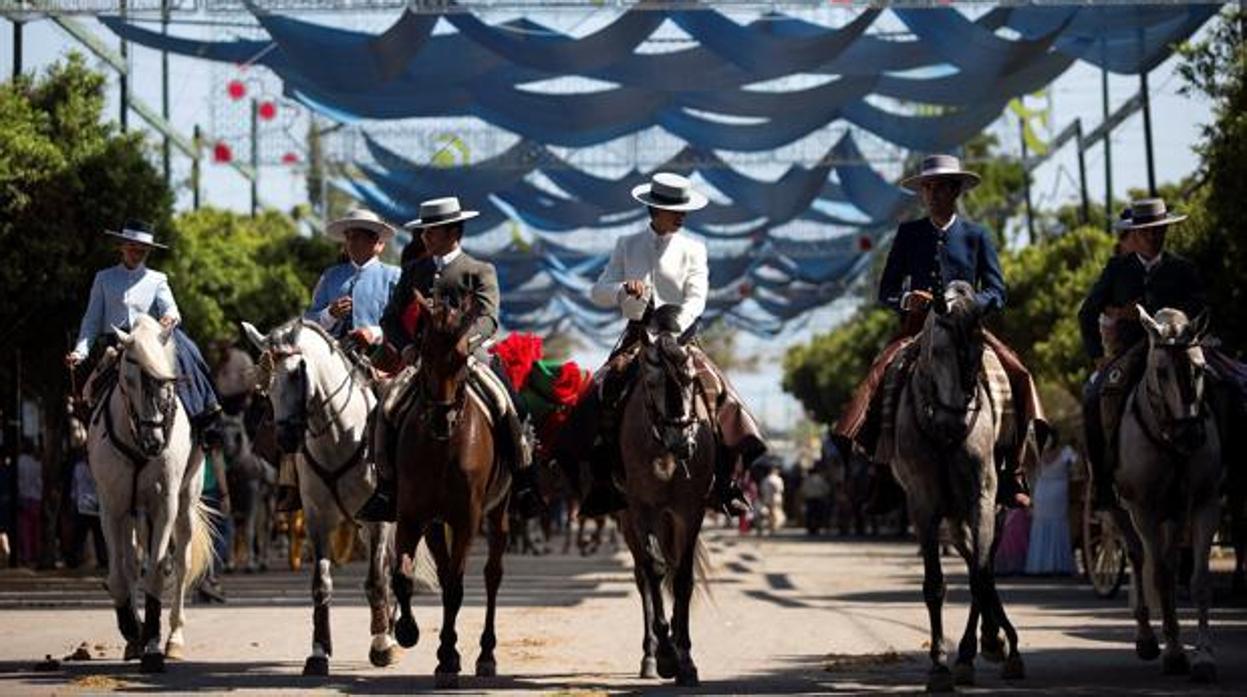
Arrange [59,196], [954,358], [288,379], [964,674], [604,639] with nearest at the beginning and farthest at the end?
[964,674]
[954,358]
[288,379]
[604,639]
[59,196]

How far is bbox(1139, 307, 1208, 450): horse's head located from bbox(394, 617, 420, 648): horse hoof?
15.1 feet

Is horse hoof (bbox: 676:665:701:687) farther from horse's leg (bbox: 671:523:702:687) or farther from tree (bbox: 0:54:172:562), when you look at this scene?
tree (bbox: 0:54:172:562)

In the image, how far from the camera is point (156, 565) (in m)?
16.0

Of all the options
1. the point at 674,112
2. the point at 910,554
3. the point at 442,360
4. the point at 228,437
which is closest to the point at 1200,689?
the point at 442,360

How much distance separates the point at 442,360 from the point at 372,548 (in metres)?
2.30

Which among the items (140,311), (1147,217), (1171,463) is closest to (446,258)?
(140,311)

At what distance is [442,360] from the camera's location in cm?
1398

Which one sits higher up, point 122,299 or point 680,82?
point 680,82

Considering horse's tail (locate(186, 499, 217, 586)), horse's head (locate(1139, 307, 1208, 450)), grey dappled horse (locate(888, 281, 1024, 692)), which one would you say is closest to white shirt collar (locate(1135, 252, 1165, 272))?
horse's head (locate(1139, 307, 1208, 450))

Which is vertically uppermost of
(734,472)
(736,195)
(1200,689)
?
(736,195)

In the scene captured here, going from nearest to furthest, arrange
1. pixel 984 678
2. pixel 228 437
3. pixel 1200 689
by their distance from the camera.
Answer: pixel 1200 689 < pixel 984 678 < pixel 228 437

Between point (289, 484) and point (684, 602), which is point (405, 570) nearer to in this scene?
point (684, 602)

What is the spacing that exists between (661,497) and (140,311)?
14.4 ft

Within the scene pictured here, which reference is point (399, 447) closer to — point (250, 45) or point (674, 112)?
point (250, 45)
